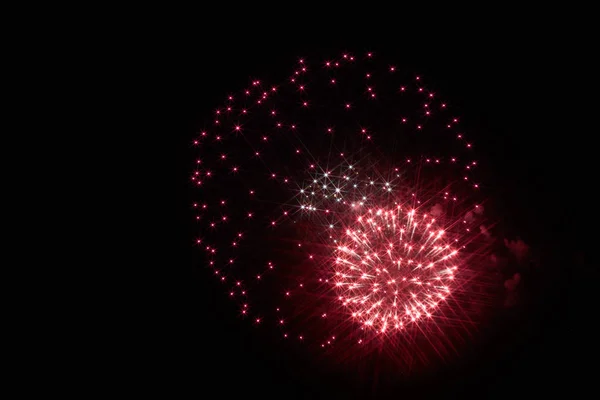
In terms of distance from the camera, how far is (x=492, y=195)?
2.38 m

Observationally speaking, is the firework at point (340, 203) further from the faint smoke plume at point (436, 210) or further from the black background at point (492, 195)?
the black background at point (492, 195)

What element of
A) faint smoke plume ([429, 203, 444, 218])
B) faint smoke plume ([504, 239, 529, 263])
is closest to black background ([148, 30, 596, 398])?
faint smoke plume ([504, 239, 529, 263])

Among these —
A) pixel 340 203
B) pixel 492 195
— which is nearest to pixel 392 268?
pixel 340 203

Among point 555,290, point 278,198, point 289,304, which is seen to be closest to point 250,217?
point 278,198

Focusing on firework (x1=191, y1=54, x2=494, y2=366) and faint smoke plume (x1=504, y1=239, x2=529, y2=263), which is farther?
faint smoke plume (x1=504, y1=239, x2=529, y2=263)

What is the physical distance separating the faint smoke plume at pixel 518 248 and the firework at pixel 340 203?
25 cm

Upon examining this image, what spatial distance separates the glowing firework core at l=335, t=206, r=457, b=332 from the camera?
2094mm

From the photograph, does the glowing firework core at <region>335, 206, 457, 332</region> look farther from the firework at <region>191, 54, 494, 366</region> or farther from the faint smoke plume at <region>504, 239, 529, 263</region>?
the faint smoke plume at <region>504, 239, 529, 263</region>

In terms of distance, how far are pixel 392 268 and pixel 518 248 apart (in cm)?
100

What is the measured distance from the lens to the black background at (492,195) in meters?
2.17

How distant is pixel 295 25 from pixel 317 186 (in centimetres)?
118

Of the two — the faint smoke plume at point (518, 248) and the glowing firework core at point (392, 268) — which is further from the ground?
the glowing firework core at point (392, 268)

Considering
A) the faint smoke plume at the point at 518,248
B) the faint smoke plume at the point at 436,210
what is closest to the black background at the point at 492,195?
the faint smoke plume at the point at 518,248

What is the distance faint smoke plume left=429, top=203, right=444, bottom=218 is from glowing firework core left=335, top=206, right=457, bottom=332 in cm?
4
